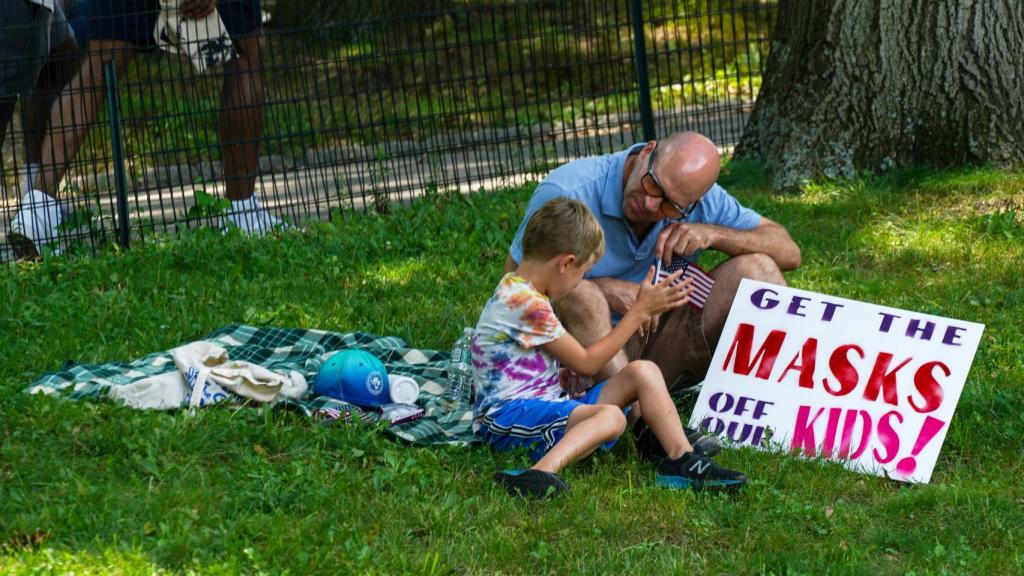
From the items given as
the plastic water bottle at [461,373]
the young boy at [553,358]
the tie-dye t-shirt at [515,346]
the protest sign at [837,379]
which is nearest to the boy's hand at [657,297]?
the young boy at [553,358]

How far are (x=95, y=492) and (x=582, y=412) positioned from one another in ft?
4.86

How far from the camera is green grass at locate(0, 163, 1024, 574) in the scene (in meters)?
3.42

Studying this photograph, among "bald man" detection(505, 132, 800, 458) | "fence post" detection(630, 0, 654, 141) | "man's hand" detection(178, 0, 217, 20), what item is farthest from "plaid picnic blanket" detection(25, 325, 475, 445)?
"fence post" detection(630, 0, 654, 141)

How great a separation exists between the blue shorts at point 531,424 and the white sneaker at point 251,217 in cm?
335

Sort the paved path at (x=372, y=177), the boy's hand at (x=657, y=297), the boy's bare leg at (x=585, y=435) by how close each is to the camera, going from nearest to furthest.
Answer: the boy's bare leg at (x=585, y=435) → the boy's hand at (x=657, y=297) → the paved path at (x=372, y=177)

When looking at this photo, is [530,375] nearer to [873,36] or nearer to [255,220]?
[255,220]

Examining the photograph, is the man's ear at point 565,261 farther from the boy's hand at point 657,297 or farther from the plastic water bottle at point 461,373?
the plastic water bottle at point 461,373

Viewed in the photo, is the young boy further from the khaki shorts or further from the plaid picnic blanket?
the khaki shorts

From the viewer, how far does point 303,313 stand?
583 cm

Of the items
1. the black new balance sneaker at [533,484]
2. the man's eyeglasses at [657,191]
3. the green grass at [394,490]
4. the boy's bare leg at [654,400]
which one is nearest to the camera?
the green grass at [394,490]

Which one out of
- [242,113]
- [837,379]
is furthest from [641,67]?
[837,379]

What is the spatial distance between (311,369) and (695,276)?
5.00 feet

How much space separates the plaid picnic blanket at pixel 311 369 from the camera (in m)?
4.45

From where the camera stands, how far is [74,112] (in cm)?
704
